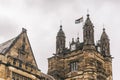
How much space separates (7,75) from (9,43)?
4749 mm

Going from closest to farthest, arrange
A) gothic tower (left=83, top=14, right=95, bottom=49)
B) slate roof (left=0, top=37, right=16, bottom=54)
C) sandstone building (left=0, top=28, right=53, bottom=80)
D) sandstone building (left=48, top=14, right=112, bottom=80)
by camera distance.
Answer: sandstone building (left=0, top=28, right=53, bottom=80)
slate roof (left=0, top=37, right=16, bottom=54)
sandstone building (left=48, top=14, right=112, bottom=80)
gothic tower (left=83, top=14, right=95, bottom=49)

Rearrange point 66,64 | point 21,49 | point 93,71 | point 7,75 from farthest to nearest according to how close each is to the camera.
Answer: point 66,64
point 93,71
point 21,49
point 7,75

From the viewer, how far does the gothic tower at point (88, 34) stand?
62.4 m

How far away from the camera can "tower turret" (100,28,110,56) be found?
219 ft

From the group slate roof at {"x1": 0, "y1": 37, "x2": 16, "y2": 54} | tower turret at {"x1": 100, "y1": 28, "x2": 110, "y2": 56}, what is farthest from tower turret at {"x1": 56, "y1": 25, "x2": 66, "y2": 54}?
slate roof at {"x1": 0, "y1": 37, "x2": 16, "y2": 54}

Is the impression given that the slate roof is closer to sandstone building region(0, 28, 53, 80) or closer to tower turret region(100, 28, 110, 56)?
sandstone building region(0, 28, 53, 80)

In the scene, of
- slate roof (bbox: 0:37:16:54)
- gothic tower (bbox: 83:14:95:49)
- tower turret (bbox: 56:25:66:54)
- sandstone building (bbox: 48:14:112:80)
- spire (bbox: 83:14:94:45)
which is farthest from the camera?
tower turret (bbox: 56:25:66:54)

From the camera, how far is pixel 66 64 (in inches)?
2544

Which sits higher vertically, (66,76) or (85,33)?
(85,33)

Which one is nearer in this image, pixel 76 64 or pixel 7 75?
pixel 7 75

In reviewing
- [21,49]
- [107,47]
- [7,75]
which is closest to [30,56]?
[21,49]

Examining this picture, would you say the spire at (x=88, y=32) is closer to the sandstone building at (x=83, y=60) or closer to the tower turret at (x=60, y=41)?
the sandstone building at (x=83, y=60)

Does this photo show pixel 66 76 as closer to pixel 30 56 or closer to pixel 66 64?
pixel 66 64

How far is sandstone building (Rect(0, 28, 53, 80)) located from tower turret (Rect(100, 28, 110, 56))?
16425 millimetres
